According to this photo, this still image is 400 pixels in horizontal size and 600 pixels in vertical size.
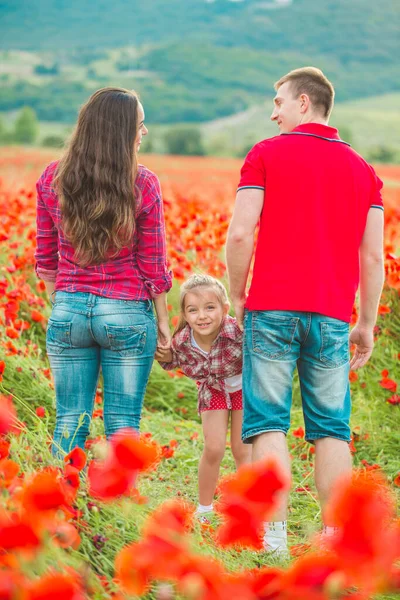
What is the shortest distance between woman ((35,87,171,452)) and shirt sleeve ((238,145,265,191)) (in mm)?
322

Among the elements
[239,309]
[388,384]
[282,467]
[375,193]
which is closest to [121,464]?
[282,467]

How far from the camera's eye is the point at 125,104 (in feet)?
8.96

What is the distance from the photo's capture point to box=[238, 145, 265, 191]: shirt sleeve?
274cm

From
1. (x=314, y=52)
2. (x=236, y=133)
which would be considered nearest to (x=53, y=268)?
(x=236, y=133)

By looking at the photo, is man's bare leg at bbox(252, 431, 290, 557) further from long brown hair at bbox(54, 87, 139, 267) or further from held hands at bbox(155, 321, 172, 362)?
long brown hair at bbox(54, 87, 139, 267)

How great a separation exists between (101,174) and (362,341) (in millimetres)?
1260

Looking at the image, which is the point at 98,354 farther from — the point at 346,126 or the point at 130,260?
the point at 346,126

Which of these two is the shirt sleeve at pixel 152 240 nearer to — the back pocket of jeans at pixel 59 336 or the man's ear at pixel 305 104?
the back pocket of jeans at pixel 59 336

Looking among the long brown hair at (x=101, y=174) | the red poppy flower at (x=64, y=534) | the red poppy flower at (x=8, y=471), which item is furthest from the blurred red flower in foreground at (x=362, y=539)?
the long brown hair at (x=101, y=174)

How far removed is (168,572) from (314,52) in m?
105

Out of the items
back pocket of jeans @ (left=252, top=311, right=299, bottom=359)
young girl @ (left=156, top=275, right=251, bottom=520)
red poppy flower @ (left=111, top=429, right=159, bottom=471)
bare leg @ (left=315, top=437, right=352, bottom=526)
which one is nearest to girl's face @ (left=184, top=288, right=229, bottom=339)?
young girl @ (left=156, top=275, right=251, bottom=520)

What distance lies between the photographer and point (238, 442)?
11.0ft

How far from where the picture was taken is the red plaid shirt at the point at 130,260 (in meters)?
2.81

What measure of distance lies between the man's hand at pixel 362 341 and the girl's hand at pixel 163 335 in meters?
0.75
